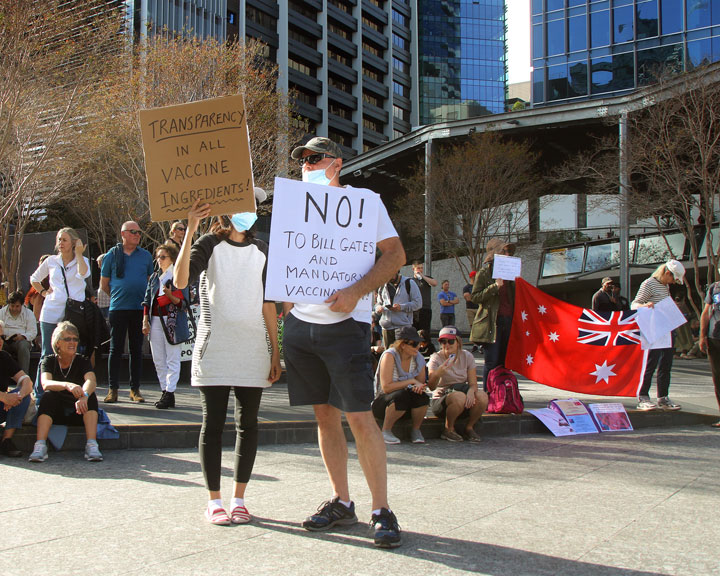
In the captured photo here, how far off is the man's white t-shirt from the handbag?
14.8 feet

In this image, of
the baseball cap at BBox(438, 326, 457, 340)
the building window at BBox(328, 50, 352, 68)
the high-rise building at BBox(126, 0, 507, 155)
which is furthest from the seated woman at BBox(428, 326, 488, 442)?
the building window at BBox(328, 50, 352, 68)

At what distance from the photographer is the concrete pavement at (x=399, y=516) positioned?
10.8 ft

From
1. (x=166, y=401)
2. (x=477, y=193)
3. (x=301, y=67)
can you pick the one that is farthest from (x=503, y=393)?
(x=301, y=67)

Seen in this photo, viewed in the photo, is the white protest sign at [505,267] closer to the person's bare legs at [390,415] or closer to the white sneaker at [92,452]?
the person's bare legs at [390,415]

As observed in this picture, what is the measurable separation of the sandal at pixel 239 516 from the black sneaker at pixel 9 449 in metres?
2.81

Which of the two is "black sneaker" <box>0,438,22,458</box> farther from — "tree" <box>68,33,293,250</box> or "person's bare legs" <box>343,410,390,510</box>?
"tree" <box>68,33,293,250</box>

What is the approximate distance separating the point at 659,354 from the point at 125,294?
6209 mm

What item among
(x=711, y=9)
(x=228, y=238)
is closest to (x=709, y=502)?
(x=228, y=238)

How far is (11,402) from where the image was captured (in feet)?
19.2

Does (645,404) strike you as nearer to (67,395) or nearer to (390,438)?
(390,438)

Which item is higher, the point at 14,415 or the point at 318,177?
the point at 318,177

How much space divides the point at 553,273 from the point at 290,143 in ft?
36.5

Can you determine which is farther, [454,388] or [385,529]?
[454,388]

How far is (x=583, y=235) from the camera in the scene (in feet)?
94.3
